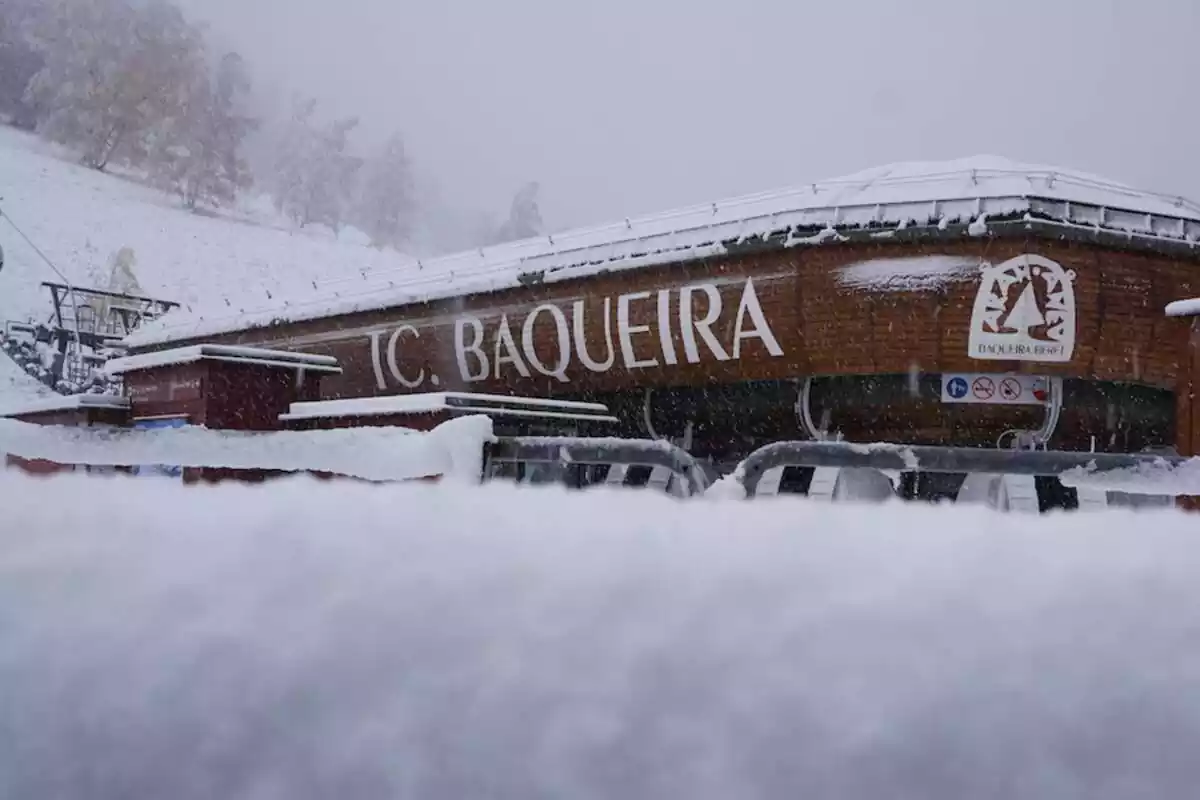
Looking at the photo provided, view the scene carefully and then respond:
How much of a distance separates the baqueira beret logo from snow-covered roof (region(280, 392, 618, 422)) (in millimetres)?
3903

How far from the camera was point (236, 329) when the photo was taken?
14.9m

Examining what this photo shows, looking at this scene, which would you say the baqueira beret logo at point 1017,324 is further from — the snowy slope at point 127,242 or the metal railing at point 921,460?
the snowy slope at point 127,242

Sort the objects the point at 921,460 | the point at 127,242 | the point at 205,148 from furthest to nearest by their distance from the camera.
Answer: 1. the point at 205,148
2. the point at 127,242
3. the point at 921,460

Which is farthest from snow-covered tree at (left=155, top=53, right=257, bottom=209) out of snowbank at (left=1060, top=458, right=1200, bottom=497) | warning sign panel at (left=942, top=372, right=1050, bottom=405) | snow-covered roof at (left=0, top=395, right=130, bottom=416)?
snowbank at (left=1060, top=458, right=1200, bottom=497)

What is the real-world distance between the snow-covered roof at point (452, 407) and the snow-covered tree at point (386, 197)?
138ft

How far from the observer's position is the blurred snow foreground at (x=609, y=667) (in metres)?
1.01

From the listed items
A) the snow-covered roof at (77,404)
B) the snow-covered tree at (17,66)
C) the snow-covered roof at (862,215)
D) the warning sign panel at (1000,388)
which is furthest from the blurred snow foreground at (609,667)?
the snow-covered tree at (17,66)

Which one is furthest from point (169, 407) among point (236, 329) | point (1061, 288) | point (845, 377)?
point (1061, 288)

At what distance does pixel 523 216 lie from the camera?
5016 centimetres

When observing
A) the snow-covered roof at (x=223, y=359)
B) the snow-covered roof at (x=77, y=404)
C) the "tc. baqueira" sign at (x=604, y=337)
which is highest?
the "tc. baqueira" sign at (x=604, y=337)

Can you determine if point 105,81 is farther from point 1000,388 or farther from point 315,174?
point 1000,388

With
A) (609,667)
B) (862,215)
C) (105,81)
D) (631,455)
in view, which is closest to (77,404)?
(631,455)

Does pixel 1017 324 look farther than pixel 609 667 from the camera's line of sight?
Yes

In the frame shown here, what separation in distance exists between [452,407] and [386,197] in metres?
45.6
